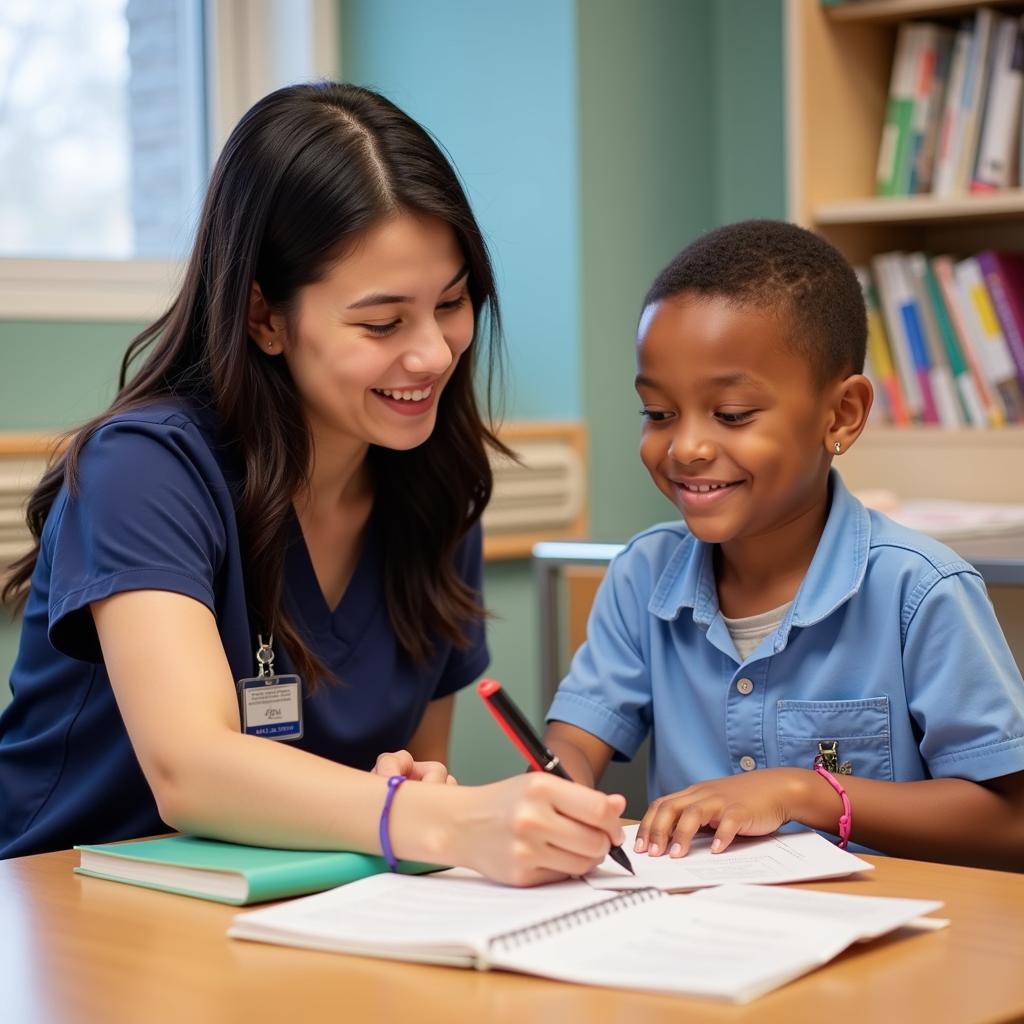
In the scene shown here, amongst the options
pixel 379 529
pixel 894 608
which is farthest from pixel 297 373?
pixel 894 608

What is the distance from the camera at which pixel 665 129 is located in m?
2.92

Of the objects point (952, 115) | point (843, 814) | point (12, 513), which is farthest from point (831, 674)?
point (952, 115)

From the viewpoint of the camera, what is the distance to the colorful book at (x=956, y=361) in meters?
2.49

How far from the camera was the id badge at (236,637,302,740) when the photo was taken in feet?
4.25

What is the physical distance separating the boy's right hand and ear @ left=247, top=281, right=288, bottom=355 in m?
0.59

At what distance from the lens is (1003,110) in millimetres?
2455

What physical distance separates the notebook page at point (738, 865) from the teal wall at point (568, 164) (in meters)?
1.65

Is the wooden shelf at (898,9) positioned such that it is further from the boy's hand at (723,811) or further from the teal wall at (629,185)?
the boy's hand at (723,811)

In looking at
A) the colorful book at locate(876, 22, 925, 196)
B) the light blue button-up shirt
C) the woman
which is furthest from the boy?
the colorful book at locate(876, 22, 925, 196)

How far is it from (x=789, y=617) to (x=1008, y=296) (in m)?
1.37

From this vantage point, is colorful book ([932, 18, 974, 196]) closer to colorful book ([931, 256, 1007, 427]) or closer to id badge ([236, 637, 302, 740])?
colorful book ([931, 256, 1007, 427])

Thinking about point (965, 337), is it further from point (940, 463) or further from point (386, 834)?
point (386, 834)

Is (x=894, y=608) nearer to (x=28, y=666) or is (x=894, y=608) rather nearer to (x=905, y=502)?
(x=28, y=666)

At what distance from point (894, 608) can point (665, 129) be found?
6.06 feet
